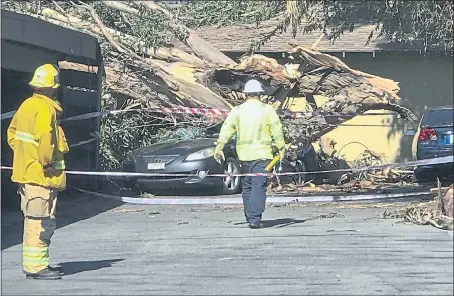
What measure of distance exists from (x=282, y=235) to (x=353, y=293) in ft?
10.0

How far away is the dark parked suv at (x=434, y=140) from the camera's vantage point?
12742 mm

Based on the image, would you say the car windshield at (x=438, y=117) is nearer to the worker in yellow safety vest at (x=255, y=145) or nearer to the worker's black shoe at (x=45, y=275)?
the worker in yellow safety vest at (x=255, y=145)

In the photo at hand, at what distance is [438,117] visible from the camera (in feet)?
45.7

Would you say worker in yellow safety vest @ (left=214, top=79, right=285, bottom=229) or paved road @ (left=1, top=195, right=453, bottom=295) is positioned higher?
worker in yellow safety vest @ (left=214, top=79, right=285, bottom=229)


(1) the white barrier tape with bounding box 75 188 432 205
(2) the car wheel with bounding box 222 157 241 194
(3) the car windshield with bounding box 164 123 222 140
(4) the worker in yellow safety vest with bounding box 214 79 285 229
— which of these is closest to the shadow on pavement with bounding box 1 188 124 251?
(1) the white barrier tape with bounding box 75 188 432 205

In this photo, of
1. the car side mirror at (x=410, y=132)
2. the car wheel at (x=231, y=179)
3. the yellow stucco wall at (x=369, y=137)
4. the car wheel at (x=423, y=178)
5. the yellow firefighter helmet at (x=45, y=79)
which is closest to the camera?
the yellow firefighter helmet at (x=45, y=79)

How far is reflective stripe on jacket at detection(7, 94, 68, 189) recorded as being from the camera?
746 centimetres

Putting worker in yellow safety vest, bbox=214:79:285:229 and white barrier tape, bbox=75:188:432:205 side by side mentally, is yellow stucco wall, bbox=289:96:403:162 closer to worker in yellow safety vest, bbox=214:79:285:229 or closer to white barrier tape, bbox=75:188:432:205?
white barrier tape, bbox=75:188:432:205

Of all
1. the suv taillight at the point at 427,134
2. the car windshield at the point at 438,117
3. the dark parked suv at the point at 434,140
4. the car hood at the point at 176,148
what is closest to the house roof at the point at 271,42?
the car hood at the point at 176,148

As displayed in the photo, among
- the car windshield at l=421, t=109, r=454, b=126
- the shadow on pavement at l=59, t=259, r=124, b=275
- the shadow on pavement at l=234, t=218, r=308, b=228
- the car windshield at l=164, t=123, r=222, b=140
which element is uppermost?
the car windshield at l=421, t=109, r=454, b=126

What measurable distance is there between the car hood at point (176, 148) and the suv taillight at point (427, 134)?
11.4 ft

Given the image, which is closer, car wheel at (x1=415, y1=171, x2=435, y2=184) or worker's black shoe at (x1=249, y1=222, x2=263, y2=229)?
worker's black shoe at (x1=249, y1=222, x2=263, y2=229)

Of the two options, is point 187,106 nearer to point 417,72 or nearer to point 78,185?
point 78,185

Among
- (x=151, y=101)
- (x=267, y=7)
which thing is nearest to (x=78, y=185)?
(x=151, y=101)
